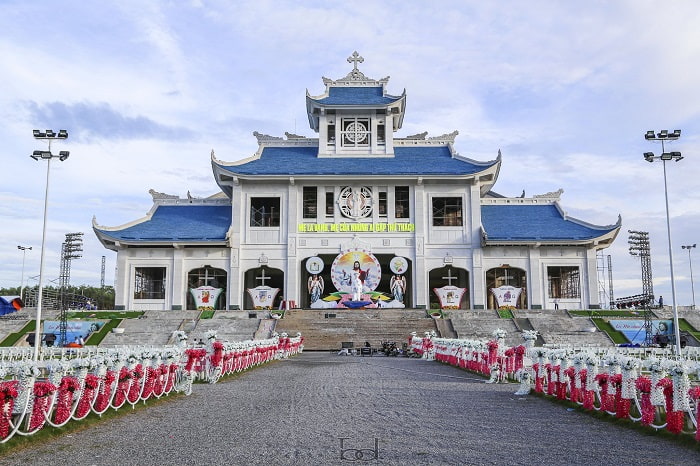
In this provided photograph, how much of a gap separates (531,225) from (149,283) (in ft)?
74.5

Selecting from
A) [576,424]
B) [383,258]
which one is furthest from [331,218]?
[576,424]

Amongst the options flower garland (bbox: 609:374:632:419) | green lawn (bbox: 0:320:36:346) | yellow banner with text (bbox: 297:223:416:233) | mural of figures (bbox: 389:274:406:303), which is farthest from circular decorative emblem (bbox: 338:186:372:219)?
flower garland (bbox: 609:374:632:419)

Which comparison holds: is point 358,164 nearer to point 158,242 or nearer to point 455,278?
point 455,278

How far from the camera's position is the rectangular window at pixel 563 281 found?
39047 mm

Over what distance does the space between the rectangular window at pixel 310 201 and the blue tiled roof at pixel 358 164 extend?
4.16 ft

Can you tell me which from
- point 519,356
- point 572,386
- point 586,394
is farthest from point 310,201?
point 586,394

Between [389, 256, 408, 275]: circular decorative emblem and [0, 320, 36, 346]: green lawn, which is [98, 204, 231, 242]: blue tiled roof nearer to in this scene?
[0, 320, 36, 346]: green lawn

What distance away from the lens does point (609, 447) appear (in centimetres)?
765

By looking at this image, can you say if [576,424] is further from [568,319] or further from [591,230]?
[591,230]

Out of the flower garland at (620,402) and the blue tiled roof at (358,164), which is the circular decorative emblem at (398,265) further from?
the flower garland at (620,402)

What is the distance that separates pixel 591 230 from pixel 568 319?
7.67m

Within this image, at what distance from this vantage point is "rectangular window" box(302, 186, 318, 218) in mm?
39656

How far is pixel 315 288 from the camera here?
3775 centimetres

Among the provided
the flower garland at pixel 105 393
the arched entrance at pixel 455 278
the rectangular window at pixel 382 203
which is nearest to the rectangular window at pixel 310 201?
the rectangular window at pixel 382 203
